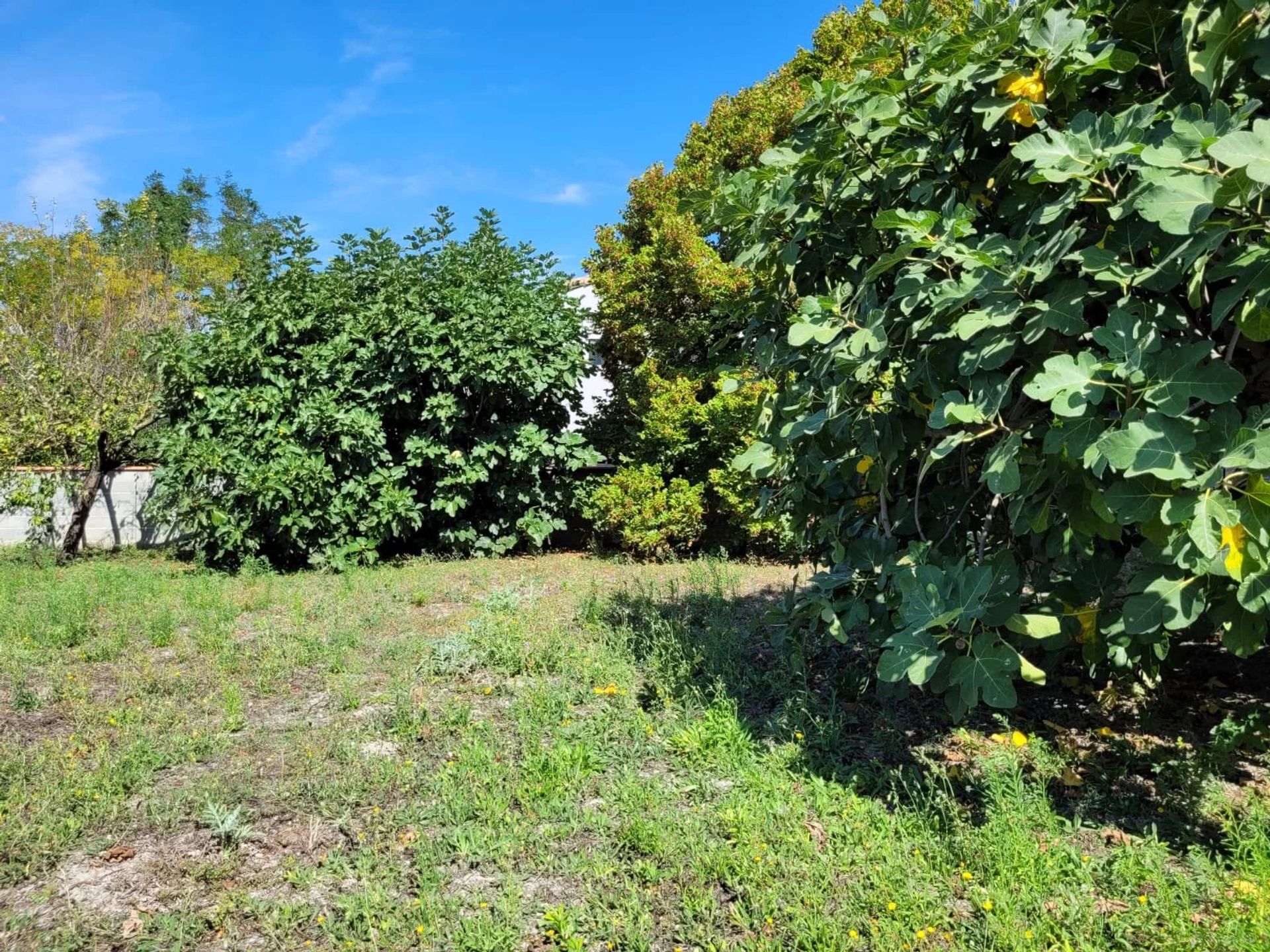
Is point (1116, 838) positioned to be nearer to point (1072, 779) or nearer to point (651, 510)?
point (1072, 779)

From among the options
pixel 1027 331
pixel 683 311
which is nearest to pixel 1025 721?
pixel 1027 331

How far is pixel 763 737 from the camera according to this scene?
Answer: 139 inches

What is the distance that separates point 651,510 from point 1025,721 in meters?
4.79

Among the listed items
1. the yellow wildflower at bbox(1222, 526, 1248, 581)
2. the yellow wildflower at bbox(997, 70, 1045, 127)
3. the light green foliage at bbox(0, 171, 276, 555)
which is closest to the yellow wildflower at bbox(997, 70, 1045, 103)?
the yellow wildflower at bbox(997, 70, 1045, 127)

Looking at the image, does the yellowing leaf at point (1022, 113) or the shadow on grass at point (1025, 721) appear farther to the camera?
the shadow on grass at point (1025, 721)

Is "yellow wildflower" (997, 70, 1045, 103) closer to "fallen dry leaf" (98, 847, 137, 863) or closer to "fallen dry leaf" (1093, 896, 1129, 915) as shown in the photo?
"fallen dry leaf" (1093, 896, 1129, 915)

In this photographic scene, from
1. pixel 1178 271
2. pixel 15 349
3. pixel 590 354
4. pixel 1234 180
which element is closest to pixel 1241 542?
pixel 1178 271

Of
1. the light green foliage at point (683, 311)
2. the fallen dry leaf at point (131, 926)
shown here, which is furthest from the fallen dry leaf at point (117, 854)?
the light green foliage at point (683, 311)

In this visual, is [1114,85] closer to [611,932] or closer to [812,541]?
[812,541]

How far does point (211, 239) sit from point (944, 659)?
50490mm

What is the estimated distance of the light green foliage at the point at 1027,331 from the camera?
2.04 m

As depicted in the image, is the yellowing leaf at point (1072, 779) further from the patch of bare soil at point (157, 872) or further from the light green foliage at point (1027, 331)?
the patch of bare soil at point (157, 872)

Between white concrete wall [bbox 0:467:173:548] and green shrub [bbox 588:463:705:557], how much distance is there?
5911mm

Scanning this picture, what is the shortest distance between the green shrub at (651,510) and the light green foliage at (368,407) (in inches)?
25.0
